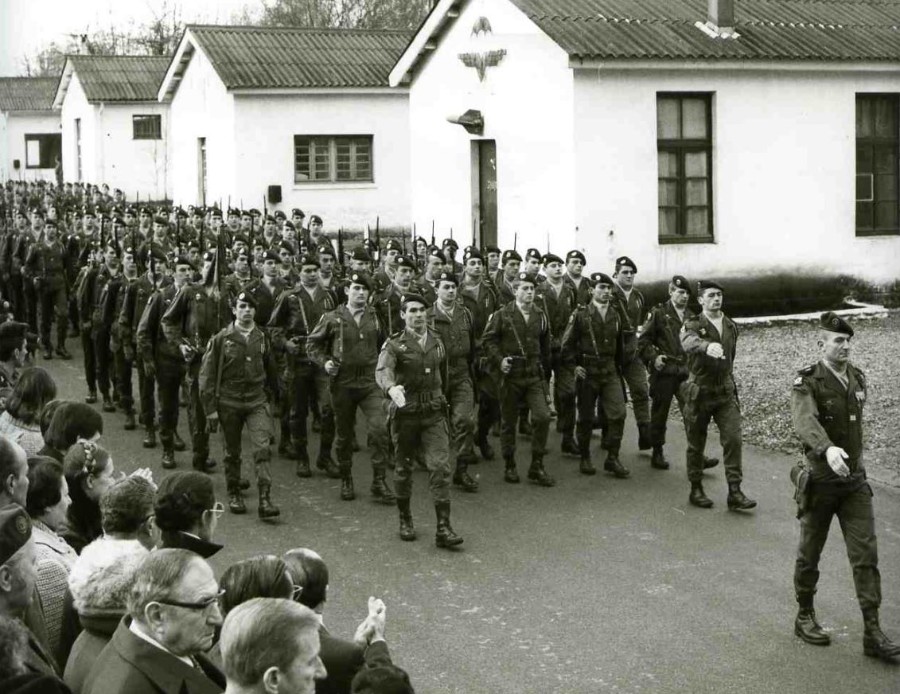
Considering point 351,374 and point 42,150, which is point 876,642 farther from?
point 42,150

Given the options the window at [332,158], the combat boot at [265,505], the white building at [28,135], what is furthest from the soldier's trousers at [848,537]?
the white building at [28,135]

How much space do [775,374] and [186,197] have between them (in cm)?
2400

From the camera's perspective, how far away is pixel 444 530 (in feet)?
35.6

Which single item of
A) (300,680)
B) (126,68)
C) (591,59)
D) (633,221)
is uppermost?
(126,68)

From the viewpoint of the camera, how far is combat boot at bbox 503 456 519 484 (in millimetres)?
12953

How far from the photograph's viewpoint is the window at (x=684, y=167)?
21828 millimetres

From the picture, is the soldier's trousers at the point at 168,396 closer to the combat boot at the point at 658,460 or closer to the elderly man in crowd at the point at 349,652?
the combat boot at the point at 658,460

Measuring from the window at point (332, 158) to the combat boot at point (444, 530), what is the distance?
79.3 feet

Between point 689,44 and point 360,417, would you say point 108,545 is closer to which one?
point 360,417

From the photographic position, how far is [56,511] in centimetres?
592

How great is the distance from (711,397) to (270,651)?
27.2 feet

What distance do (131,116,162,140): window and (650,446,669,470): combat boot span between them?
36.8m

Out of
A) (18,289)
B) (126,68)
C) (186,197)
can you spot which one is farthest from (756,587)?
(126,68)

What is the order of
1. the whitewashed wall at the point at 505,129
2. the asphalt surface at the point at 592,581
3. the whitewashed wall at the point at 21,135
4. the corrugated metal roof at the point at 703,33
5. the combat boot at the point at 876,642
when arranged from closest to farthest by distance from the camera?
the asphalt surface at the point at 592,581, the combat boot at the point at 876,642, the corrugated metal roof at the point at 703,33, the whitewashed wall at the point at 505,129, the whitewashed wall at the point at 21,135
